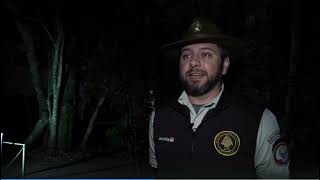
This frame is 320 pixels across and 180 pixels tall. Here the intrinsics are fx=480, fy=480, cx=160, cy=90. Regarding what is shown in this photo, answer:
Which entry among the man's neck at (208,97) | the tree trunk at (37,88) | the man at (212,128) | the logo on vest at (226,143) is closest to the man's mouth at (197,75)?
the man at (212,128)

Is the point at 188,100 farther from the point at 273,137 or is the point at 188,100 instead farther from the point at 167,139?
the point at 273,137

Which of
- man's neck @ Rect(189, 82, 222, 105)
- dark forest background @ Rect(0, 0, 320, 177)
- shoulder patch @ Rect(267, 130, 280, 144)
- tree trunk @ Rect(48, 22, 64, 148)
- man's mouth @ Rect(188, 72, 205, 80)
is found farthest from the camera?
tree trunk @ Rect(48, 22, 64, 148)

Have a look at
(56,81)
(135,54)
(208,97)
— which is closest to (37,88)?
(56,81)

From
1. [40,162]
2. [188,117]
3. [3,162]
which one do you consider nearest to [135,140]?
[40,162]

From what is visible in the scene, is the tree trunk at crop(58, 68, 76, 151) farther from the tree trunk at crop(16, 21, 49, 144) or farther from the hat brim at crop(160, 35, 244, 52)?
the hat brim at crop(160, 35, 244, 52)

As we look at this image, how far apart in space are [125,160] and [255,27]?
6335 millimetres

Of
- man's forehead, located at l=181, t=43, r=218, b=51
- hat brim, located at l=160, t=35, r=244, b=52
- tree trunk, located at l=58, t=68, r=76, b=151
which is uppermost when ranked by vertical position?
hat brim, located at l=160, t=35, r=244, b=52

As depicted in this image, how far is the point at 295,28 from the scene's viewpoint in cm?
1431

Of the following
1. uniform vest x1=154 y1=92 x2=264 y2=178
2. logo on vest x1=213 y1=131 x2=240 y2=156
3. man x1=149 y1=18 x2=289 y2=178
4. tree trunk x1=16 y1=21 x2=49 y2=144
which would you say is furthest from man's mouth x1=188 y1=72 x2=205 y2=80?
tree trunk x1=16 y1=21 x2=49 y2=144

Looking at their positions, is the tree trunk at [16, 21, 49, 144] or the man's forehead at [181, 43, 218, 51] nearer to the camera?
the man's forehead at [181, 43, 218, 51]

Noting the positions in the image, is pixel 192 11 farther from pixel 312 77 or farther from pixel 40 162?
pixel 40 162

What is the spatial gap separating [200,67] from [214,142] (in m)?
0.57

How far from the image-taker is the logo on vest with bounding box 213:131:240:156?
3541 millimetres

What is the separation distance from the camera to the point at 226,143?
357cm
